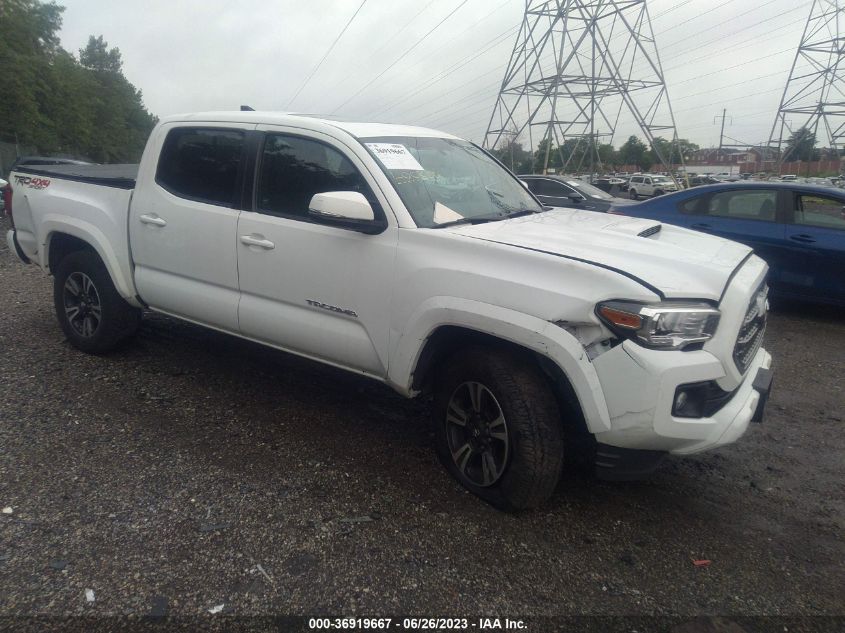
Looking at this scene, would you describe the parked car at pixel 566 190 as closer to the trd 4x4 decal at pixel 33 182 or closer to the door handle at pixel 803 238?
the door handle at pixel 803 238

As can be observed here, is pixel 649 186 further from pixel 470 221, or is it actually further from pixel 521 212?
pixel 470 221

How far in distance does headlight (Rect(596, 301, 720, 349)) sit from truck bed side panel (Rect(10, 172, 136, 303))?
3.48 meters

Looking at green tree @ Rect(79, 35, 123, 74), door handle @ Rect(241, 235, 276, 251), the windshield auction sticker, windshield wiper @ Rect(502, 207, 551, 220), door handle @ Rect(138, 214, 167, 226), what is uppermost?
green tree @ Rect(79, 35, 123, 74)

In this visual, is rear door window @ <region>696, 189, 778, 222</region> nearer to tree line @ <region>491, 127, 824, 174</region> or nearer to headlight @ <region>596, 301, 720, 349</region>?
headlight @ <region>596, 301, 720, 349</region>

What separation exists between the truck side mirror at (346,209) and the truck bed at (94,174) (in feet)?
6.81

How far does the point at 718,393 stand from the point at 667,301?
1.60ft

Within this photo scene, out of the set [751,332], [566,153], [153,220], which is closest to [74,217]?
[153,220]

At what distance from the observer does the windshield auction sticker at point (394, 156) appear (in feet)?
12.2

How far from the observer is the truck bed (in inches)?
193

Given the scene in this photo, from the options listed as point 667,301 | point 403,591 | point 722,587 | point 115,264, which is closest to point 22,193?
point 115,264

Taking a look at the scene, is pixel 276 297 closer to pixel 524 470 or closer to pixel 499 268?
pixel 499 268

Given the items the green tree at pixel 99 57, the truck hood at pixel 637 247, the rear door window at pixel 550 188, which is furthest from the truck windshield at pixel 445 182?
the green tree at pixel 99 57

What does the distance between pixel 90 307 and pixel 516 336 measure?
12.0 feet

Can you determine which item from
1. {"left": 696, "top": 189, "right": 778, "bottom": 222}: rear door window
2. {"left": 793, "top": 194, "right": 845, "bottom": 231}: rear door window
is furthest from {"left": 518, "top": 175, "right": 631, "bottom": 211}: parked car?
{"left": 793, "top": 194, "right": 845, "bottom": 231}: rear door window
